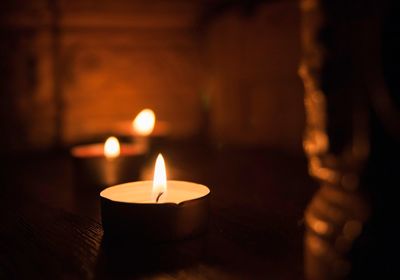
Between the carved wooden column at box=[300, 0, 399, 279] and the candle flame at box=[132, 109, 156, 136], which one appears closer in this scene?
the carved wooden column at box=[300, 0, 399, 279]

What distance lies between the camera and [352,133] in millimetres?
462

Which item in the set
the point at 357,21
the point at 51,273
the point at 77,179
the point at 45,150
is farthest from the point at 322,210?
the point at 45,150

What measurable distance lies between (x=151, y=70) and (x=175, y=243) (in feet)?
4.70

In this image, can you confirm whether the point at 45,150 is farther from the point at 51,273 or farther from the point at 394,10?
the point at 394,10

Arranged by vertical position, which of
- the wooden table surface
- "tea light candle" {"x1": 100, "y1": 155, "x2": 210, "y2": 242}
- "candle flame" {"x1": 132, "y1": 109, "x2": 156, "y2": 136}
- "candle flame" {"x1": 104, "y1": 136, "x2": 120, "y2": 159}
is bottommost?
the wooden table surface

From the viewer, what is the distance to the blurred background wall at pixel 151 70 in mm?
1706

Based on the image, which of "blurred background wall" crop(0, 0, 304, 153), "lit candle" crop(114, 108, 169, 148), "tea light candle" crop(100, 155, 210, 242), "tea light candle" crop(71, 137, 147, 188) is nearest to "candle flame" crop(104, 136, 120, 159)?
"tea light candle" crop(71, 137, 147, 188)

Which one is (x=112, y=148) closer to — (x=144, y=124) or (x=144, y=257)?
(x=144, y=124)

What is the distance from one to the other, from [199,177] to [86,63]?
2.91ft

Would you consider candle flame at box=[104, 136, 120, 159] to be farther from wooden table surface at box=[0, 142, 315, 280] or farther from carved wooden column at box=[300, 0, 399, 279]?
carved wooden column at box=[300, 0, 399, 279]

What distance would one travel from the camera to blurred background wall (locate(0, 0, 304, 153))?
5.60 ft

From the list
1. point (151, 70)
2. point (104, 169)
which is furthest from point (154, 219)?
point (151, 70)

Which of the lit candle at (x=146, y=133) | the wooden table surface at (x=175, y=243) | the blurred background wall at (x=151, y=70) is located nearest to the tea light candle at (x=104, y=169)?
the wooden table surface at (x=175, y=243)

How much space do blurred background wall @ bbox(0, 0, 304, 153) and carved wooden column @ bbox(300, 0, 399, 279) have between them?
1.10 m
